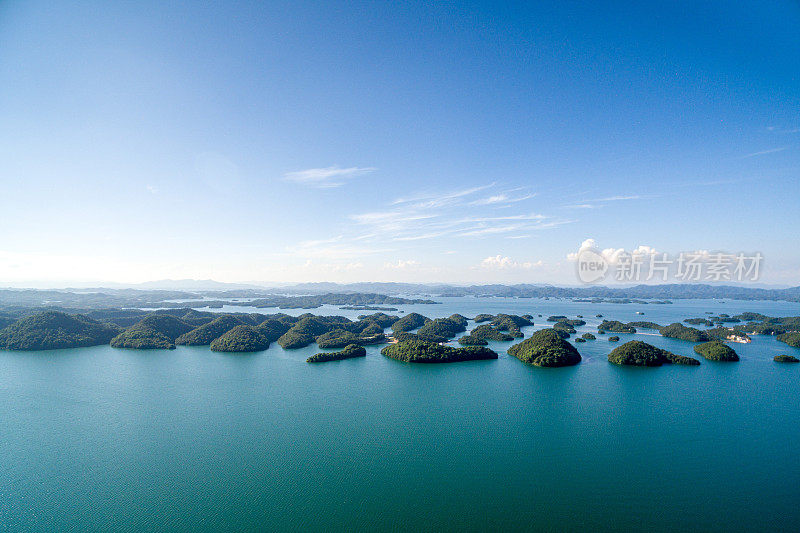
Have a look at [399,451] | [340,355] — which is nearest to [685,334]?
[340,355]

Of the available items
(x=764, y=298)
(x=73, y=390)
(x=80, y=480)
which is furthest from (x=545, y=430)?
(x=764, y=298)

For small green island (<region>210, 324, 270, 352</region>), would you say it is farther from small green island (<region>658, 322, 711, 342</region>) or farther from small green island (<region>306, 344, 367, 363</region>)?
small green island (<region>658, 322, 711, 342</region>)

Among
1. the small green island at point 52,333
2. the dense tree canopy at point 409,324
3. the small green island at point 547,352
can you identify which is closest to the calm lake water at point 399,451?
the small green island at point 547,352

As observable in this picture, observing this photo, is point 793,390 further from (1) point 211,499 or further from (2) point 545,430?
(1) point 211,499

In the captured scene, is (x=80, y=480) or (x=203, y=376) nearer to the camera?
(x=80, y=480)

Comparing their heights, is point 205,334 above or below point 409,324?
above

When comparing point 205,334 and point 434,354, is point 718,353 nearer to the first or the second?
point 434,354

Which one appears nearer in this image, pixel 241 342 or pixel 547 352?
pixel 547 352
